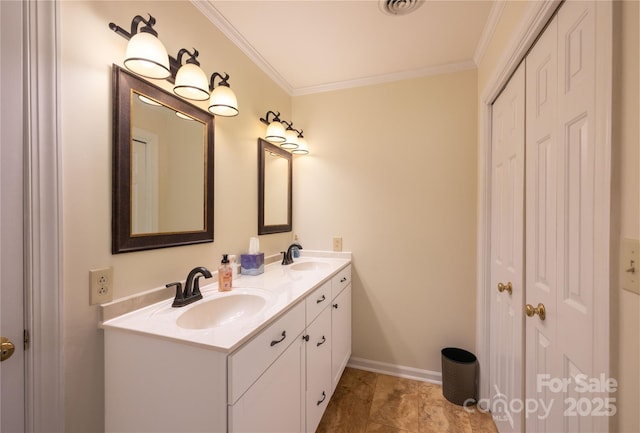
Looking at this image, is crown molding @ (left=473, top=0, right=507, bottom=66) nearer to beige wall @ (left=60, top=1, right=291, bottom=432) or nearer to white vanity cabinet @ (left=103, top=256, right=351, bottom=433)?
beige wall @ (left=60, top=1, right=291, bottom=432)

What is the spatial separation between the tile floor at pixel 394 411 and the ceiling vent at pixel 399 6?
2.46 m

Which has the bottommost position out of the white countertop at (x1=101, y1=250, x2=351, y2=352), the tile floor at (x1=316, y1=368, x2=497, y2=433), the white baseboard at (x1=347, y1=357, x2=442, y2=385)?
the tile floor at (x1=316, y1=368, x2=497, y2=433)

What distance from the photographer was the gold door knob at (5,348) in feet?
2.49

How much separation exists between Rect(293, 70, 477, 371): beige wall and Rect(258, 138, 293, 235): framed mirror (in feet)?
0.53

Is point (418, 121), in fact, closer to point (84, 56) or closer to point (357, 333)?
point (357, 333)

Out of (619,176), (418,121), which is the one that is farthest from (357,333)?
(619,176)

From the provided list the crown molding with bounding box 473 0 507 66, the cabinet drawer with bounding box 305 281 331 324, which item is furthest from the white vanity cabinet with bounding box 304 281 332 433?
the crown molding with bounding box 473 0 507 66

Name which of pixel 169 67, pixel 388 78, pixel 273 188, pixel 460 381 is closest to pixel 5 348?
pixel 169 67

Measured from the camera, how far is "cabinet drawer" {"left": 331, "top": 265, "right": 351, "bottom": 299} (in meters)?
1.75

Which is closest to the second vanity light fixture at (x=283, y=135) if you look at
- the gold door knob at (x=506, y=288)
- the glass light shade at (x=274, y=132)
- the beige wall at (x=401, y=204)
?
the glass light shade at (x=274, y=132)

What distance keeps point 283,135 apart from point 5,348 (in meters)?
1.68

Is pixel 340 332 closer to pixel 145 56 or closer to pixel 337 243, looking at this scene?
pixel 337 243

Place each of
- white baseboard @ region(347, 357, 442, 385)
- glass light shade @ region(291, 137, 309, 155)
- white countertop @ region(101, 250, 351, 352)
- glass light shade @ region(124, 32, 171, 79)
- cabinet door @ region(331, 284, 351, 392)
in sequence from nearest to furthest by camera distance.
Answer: white countertop @ region(101, 250, 351, 352) < glass light shade @ region(124, 32, 171, 79) < cabinet door @ region(331, 284, 351, 392) < white baseboard @ region(347, 357, 442, 385) < glass light shade @ region(291, 137, 309, 155)

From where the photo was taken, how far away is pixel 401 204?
6.87 ft
